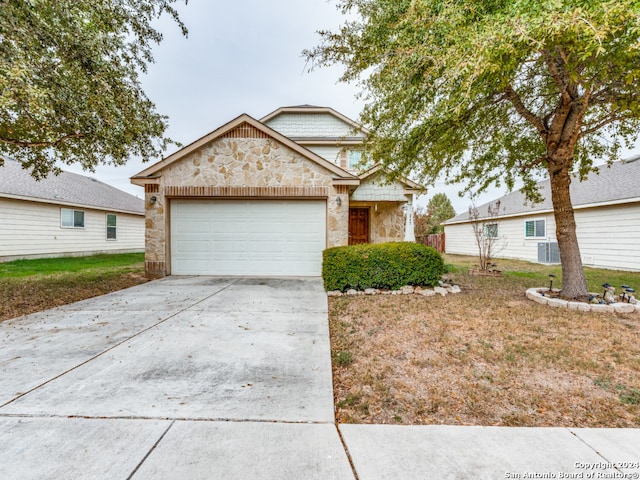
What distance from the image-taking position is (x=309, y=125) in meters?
15.3

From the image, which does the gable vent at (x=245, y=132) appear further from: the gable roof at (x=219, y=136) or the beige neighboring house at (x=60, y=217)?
the beige neighboring house at (x=60, y=217)

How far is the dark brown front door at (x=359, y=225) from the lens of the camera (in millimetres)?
13250

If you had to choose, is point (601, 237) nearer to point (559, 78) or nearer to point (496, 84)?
point (559, 78)

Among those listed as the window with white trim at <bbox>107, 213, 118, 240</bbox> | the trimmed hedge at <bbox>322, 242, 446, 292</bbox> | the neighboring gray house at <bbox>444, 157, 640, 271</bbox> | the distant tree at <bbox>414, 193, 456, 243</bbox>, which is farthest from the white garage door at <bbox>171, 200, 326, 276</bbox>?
the distant tree at <bbox>414, 193, 456, 243</bbox>

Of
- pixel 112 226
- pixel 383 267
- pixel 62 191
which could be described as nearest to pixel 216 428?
pixel 383 267

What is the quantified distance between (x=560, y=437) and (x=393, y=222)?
10.9 metres

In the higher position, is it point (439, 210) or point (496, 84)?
point (439, 210)

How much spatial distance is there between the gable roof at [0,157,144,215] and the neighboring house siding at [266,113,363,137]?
951 centimetres

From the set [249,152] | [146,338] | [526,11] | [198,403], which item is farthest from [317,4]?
[198,403]

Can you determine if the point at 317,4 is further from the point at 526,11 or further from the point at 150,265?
the point at 150,265

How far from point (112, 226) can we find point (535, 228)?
872 inches

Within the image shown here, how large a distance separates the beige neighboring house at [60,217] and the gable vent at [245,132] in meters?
9.54

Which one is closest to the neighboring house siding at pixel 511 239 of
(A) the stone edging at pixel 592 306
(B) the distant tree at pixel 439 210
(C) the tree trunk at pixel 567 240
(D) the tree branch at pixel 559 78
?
(B) the distant tree at pixel 439 210

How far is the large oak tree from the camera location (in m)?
3.60
